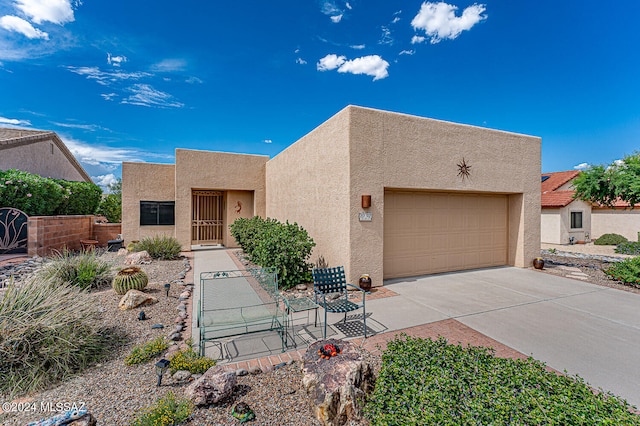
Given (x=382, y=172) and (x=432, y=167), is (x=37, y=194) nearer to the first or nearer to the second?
(x=382, y=172)

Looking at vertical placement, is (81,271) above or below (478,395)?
above

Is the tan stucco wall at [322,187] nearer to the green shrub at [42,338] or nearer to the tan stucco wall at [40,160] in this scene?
the green shrub at [42,338]

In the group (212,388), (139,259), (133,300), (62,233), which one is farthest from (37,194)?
(212,388)

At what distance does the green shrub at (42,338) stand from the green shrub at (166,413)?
169 cm

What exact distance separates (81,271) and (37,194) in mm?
8282

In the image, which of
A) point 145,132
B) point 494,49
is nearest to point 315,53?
point 494,49

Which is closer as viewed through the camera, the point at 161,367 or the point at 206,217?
the point at 161,367

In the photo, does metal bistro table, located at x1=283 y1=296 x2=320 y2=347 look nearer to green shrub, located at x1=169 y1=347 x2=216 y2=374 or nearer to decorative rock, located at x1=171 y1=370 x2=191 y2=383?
green shrub, located at x1=169 y1=347 x2=216 y2=374

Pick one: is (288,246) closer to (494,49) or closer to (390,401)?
(390,401)

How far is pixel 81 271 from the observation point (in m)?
6.42

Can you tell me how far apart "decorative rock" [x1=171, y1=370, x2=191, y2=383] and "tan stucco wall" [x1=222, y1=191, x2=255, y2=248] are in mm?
11056

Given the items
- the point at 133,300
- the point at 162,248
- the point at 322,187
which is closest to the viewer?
the point at 133,300

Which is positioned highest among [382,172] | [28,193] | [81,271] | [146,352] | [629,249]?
[382,172]

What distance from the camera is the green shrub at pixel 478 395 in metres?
2.12
